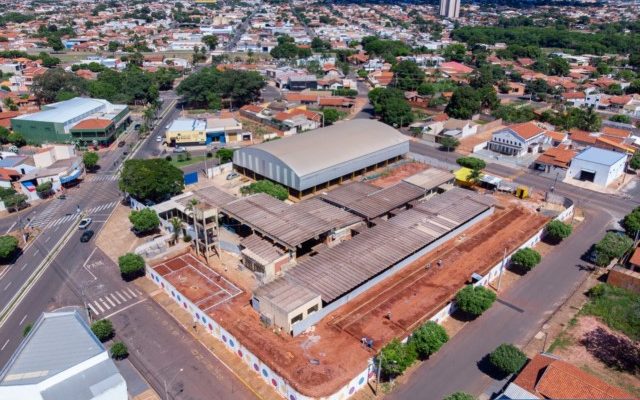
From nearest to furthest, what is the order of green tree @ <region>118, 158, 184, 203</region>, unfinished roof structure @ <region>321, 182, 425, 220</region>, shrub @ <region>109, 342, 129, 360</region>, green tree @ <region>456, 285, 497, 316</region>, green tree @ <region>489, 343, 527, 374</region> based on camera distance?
green tree @ <region>489, 343, 527, 374</region> < shrub @ <region>109, 342, 129, 360</region> < green tree @ <region>456, 285, 497, 316</region> < unfinished roof structure @ <region>321, 182, 425, 220</region> < green tree @ <region>118, 158, 184, 203</region>

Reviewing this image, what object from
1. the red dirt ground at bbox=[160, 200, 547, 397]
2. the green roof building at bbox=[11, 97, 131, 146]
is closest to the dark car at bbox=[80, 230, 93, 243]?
the red dirt ground at bbox=[160, 200, 547, 397]

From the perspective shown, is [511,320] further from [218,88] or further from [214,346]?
[218,88]

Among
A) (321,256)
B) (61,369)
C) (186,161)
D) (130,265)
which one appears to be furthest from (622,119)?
(61,369)

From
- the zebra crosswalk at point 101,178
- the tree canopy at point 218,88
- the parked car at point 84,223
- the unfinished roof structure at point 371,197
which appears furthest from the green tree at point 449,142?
the parked car at point 84,223

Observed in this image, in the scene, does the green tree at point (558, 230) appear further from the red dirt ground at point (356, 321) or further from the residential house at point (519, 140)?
the residential house at point (519, 140)

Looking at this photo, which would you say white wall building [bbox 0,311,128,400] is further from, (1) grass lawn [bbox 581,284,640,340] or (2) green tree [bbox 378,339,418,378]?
(1) grass lawn [bbox 581,284,640,340]

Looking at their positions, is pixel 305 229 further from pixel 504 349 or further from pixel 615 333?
pixel 615 333

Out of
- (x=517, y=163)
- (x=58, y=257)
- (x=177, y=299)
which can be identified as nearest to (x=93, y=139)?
(x=58, y=257)
